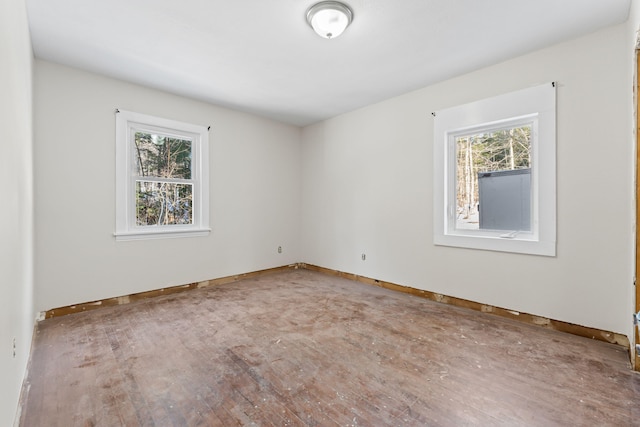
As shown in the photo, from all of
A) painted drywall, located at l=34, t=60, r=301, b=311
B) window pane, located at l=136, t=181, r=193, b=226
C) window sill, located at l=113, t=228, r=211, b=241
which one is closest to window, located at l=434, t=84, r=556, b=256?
painted drywall, located at l=34, t=60, r=301, b=311

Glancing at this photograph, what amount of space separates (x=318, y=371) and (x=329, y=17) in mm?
2608

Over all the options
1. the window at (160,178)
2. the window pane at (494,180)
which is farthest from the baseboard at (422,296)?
the window pane at (494,180)

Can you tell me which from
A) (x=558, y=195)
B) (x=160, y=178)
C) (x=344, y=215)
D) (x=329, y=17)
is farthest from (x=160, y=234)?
(x=558, y=195)

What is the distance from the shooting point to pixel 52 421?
1545mm

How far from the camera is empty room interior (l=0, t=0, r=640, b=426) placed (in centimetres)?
177

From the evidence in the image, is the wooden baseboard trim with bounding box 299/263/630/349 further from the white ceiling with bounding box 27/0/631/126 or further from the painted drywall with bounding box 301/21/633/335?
the white ceiling with bounding box 27/0/631/126

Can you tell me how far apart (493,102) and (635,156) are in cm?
141

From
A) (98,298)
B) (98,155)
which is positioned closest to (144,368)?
(98,298)

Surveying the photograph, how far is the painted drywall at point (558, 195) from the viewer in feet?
8.06

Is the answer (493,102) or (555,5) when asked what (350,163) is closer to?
(493,102)

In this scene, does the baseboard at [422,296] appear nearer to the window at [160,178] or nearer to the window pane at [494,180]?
the window at [160,178]

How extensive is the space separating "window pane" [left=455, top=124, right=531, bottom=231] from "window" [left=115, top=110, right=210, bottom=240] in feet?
11.3

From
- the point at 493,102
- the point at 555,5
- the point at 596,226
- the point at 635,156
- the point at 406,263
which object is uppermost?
the point at 555,5

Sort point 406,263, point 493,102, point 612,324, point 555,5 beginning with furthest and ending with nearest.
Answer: point 406,263
point 493,102
point 612,324
point 555,5
